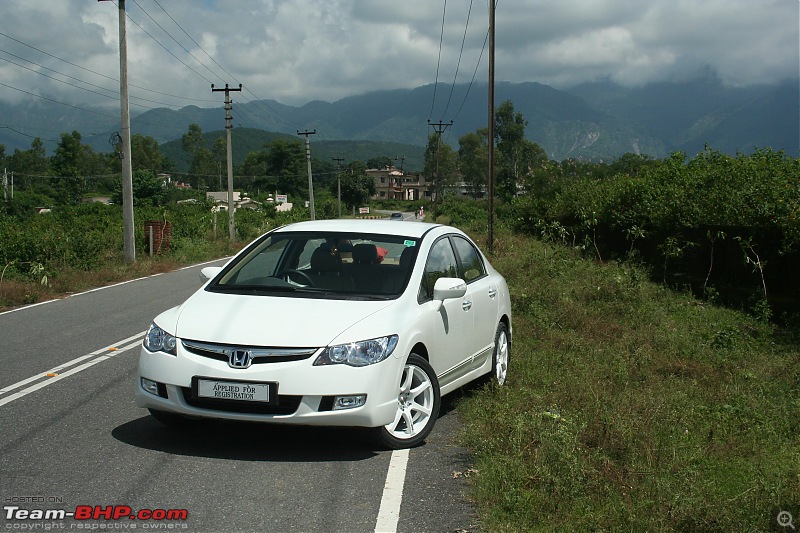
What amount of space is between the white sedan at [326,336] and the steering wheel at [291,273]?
0.02 metres

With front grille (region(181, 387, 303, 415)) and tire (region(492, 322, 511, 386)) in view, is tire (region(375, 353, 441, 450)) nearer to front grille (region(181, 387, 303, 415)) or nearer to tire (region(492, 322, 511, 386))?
front grille (region(181, 387, 303, 415))

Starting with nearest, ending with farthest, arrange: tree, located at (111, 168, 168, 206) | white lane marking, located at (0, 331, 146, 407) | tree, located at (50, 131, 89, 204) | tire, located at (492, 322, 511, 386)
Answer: white lane marking, located at (0, 331, 146, 407) → tire, located at (492, 322, 511, 386) → tree, located at (111, 168, 168, 206) → tree, located at (50, 131, 89, 204)

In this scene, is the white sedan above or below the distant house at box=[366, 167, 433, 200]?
below

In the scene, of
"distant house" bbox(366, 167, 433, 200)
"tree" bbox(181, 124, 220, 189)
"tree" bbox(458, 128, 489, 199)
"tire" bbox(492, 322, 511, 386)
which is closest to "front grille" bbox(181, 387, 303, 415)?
"tire" bbox(492, 322, 511, 386)

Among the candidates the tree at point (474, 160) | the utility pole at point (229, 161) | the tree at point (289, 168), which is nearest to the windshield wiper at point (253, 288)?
the utility pole at point (229, 161)

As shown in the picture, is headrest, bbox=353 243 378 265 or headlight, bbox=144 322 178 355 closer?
headlight, bbox=144 322 178 355

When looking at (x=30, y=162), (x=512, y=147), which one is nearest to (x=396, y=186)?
(x=512, y=147)

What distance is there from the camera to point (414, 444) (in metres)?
5.96

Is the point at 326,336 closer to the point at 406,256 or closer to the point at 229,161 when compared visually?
the point at 406,256

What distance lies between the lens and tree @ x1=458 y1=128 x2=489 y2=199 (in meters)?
133

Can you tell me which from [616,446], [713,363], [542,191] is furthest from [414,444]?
[542,191]

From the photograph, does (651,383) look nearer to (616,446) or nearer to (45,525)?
(616,446)

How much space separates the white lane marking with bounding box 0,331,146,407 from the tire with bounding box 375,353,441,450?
11.4 ft

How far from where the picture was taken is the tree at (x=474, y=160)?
133025mm
